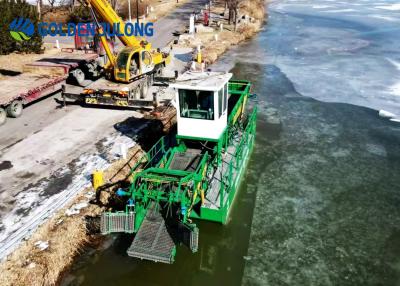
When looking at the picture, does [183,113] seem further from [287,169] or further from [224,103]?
[287,169]

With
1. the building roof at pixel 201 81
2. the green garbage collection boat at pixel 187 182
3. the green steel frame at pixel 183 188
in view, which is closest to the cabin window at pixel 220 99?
the green garbage collection boat at pixel 187 182

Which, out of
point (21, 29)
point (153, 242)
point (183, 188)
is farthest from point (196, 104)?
point (21, 29)

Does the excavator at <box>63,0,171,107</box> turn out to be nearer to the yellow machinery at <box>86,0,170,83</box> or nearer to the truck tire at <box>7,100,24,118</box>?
the yellow machinery at <box>86,0,170,83</box>

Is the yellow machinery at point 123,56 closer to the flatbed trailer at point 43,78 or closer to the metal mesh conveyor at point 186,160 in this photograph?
the flatbed trailer at point 43,78

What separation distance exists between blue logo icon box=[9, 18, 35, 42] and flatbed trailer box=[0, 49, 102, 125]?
6106mm

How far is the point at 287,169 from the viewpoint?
15.9 metres

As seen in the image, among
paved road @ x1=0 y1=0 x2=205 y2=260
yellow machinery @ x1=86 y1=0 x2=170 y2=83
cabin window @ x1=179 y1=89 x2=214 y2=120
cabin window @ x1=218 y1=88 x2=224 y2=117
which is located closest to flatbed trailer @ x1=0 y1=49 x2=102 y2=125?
paved road @ x1=0 y1=0 x2=205 y2=260

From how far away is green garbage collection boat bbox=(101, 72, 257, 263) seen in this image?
10602mm

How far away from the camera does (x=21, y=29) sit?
30.5 m

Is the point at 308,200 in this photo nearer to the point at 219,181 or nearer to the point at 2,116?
the point at 219,181

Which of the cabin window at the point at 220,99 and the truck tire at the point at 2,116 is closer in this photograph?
the cabin window at the point at 220,99

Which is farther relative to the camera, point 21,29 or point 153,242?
point 21,29

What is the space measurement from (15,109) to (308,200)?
14.3m

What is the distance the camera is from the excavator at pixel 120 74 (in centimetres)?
1978
